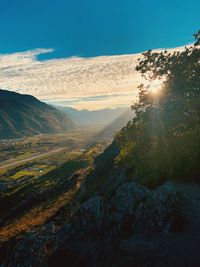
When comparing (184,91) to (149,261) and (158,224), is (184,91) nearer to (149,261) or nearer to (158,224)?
(158,224)

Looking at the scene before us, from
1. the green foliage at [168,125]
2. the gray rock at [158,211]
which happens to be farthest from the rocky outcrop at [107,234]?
the green foliage at [168,125]

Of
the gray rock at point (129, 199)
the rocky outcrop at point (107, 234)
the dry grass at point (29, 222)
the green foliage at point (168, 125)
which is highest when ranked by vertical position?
the green foliage at point (168, 125)

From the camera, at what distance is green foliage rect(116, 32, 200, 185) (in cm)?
3272

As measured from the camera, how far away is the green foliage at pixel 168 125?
107ft

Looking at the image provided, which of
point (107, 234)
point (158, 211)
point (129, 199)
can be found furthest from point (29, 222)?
point (158, 211)

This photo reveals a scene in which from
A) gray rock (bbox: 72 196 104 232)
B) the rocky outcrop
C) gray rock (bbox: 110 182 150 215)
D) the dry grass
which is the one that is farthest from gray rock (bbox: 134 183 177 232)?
the dry grass

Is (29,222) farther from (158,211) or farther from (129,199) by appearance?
(158,211)

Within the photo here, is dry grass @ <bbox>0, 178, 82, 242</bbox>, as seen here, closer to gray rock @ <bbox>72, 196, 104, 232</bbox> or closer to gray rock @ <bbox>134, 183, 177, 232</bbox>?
gray rock @ <bbox>72, 196, 104, 232</bbox>

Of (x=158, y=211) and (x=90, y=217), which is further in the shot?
(x=90, y=217)

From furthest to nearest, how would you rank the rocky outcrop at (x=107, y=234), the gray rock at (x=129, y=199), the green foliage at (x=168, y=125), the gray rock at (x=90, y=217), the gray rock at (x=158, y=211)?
the green foliage at (x=168, y=125)
the gray rock at (x=129, y=199)
the gray rock at (x=90, y=217)
the gray rock at (x=158, y=211)
the rocky outcrop at (x=107, y=234)

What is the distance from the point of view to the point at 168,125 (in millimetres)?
40875

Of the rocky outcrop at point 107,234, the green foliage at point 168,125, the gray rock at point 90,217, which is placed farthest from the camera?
the green foliage at point 168,125

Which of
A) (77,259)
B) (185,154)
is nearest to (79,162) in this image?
(185,154)

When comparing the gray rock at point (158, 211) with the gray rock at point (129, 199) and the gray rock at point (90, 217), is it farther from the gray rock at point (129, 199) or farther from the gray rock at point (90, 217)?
the gray rock at point (90, 217)
